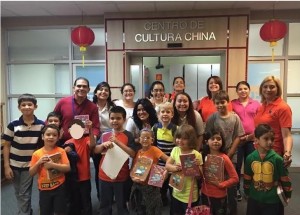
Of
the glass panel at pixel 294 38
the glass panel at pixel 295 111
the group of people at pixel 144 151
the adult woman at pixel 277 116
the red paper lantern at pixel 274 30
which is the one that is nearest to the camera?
the group of people at pixel 144 151

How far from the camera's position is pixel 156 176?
2055 millimetres

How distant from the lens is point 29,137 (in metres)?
2.34

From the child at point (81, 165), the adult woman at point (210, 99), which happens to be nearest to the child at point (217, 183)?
the adult woman at point (210, 99)

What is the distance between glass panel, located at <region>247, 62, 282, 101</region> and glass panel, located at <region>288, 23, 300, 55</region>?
39 centimetres

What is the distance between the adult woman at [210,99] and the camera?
282cm

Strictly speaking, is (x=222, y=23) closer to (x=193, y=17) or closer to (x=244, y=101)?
(x=193, y=17)

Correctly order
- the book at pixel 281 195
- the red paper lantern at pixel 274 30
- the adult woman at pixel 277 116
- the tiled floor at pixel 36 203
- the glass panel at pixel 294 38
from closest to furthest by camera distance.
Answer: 1. the book at pixel 281 195
2. the adult woman at pixel 277 116
3. the tiled floor at pixel 36 203
4. the red paper lantern at pixel 274 30
5. the glass panel at pixel 294 38

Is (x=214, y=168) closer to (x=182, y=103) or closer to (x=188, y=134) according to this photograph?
(x=188, y=134)

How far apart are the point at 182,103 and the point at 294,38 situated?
3141mm

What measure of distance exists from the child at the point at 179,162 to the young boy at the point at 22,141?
125 cm

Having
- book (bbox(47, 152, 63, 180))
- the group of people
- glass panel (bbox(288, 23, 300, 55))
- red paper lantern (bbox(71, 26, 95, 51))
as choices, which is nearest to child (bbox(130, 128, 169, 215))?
the group of people

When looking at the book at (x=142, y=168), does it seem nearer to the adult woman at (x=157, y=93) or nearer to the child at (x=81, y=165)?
the child at (x=81, y=165)

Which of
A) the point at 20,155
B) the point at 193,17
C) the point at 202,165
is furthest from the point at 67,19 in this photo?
the point at 202,165

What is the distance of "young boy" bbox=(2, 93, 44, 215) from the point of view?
2312 mm
